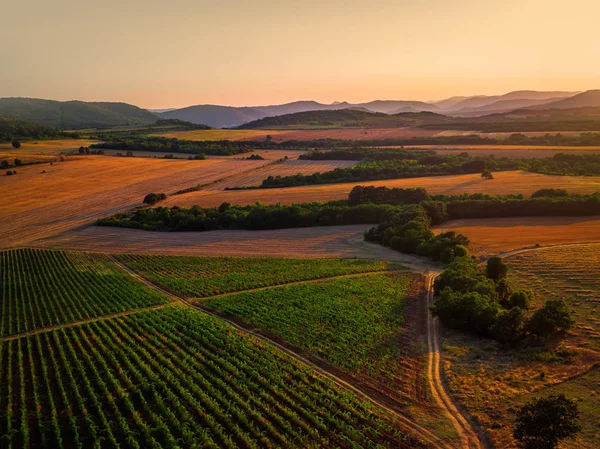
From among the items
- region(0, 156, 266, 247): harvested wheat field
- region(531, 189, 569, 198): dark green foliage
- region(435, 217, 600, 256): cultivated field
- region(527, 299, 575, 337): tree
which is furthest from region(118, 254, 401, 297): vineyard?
region(531, 189, 569, 198): dark green foliage

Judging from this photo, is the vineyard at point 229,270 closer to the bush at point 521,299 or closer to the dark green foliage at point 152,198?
the bush at point 521,299

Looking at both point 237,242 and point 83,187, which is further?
point 83,187

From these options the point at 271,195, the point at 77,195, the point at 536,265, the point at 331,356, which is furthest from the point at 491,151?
the point at 331,356

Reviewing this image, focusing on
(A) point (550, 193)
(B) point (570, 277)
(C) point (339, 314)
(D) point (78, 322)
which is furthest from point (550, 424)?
(A) point (550, 193)

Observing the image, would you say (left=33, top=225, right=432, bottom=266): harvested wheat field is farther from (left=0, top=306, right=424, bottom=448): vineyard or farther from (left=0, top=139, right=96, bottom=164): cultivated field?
(left=0, top=139, right=96, bottom=164): cultivated field

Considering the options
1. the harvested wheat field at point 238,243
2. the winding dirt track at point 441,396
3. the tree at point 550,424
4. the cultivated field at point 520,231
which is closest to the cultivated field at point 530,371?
the winding dirt track at point 441,396

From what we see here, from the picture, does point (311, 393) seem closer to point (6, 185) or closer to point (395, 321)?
point (395, 321)

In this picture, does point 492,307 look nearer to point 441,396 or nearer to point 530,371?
point 530,371
